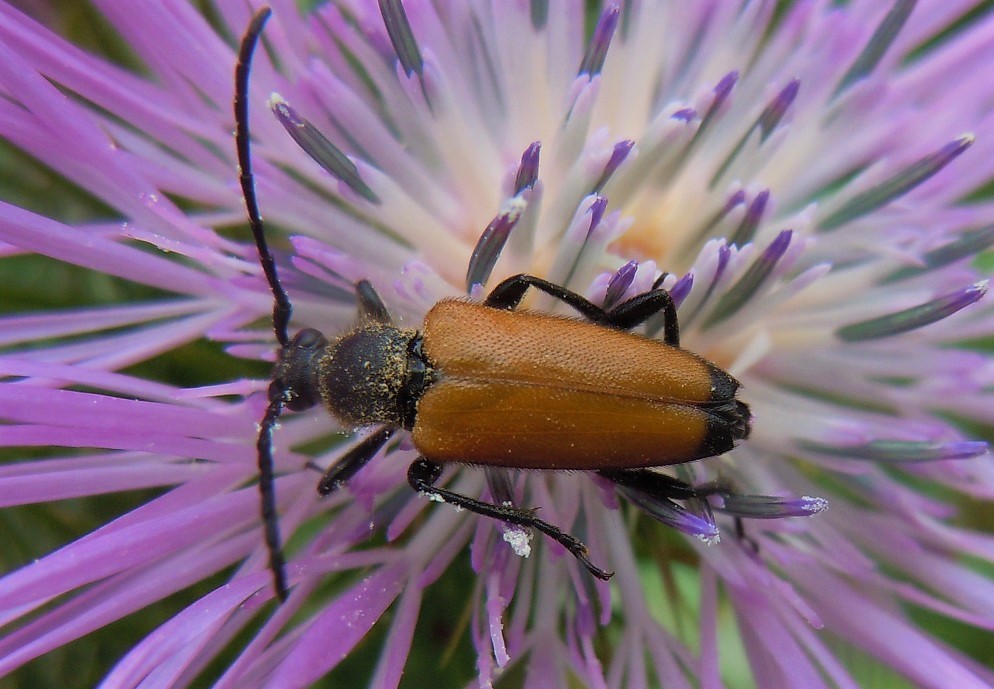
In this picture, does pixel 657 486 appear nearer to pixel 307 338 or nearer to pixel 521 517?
pixel 521 517

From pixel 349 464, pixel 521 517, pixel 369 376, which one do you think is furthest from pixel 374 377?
pixel 521 517

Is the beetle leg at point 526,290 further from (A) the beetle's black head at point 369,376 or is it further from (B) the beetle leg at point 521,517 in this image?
(B) the beetle leg at point 521,517

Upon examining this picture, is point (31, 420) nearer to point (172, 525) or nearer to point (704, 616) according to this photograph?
point (172, 525)

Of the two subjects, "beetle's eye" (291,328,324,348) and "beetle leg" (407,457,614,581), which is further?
"beetle's eye" (291,328,324,348)

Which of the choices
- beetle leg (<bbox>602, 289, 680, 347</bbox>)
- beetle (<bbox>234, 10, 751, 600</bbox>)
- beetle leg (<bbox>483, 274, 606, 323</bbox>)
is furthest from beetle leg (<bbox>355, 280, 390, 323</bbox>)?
beetle leg (<bbox>602, 289, 680, 347</bbox>)

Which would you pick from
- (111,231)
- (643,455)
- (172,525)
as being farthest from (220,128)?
(643,455)

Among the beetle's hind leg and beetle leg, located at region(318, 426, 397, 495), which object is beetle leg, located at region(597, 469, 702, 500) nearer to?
the beetle's hind leg
